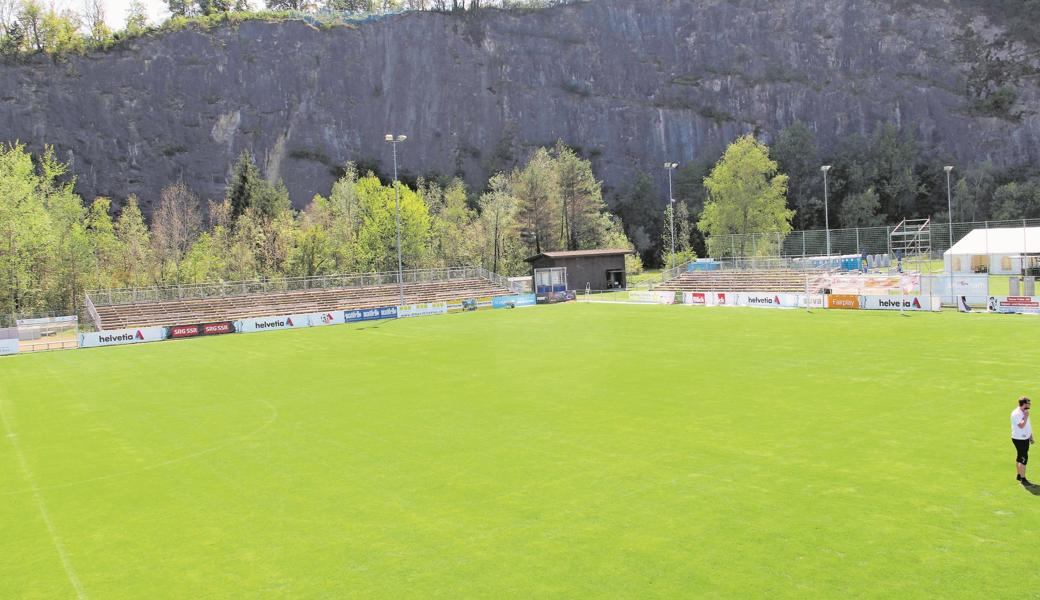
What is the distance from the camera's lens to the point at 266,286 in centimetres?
6300

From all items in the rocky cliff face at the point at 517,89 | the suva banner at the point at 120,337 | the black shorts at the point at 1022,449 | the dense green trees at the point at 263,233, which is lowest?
the black shorts at the point at 1022,449

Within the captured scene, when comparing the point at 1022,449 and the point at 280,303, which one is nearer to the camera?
the point at 1022,449

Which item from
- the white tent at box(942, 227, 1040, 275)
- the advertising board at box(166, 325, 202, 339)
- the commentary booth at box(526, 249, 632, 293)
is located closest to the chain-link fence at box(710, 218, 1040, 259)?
the white tent at box(942, 227, 1040, 275)

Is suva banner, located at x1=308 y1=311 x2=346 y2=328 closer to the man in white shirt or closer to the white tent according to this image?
the white tent

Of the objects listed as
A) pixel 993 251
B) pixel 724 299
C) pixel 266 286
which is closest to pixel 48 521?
pixel 724 299

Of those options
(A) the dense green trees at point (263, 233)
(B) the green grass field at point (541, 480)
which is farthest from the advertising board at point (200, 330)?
(B) the green grass field at point (541, 480)

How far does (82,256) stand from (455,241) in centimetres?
3861

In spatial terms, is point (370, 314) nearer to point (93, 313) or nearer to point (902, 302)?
point (93, 313)

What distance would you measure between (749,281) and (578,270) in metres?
16.6

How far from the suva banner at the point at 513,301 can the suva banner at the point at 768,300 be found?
18.0m

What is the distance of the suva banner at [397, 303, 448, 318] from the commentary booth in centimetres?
1252

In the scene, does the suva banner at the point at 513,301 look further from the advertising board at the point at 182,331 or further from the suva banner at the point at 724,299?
the advertising board at the point at 182,331

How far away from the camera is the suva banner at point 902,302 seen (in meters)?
42.8

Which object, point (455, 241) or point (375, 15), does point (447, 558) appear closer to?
point (455, 241)
